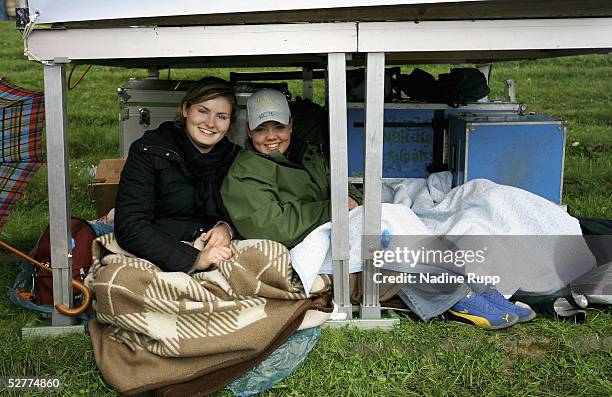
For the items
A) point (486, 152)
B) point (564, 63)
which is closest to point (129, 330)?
point (486, 152)

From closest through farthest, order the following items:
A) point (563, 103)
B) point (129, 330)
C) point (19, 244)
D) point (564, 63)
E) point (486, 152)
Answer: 1. point (129, 330)
2. point (486, 152)
3. point (19, 244)
4. point (563, 103)
5. point (564, 63)

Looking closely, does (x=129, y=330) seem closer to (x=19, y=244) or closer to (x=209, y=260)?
(x=209, y=260)

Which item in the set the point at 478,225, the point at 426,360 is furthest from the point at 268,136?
the point at 426,360

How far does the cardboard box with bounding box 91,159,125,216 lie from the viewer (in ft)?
14.1

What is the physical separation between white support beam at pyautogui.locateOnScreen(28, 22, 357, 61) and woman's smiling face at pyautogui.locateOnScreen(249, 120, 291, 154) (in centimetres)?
56

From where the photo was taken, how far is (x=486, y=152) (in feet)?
14.0

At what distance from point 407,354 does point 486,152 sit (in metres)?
1.71

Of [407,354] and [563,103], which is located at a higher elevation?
[563,103]

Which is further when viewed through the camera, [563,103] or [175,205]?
[563,103]

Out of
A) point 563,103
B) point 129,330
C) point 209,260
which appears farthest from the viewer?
point 563,103

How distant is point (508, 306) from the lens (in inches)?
126

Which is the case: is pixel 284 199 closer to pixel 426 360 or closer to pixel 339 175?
pixel 339 175

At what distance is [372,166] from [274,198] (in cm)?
50

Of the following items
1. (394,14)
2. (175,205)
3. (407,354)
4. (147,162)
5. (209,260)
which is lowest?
(407,354)
